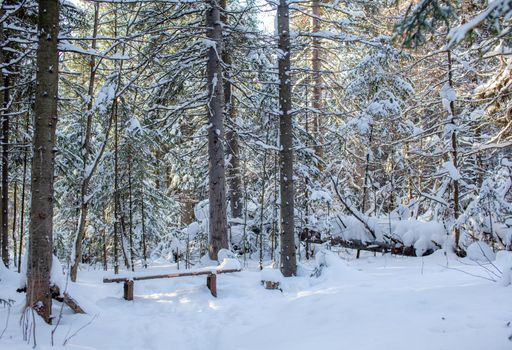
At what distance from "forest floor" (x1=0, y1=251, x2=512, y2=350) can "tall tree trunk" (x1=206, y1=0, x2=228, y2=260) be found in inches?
72.8

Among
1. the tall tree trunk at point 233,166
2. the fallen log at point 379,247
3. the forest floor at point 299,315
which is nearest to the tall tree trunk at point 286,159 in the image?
the forest floor at point 299,315

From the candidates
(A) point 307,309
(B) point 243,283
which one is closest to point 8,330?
(A) point 307,309

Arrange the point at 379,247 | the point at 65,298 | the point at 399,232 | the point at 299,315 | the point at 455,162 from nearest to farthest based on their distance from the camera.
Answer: the point at 65,298 → the point at 299,315 → the point at 455,162 → the point at 399,232 → the point at 379,247

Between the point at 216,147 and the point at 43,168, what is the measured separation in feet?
17.5

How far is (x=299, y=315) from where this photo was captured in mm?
6219

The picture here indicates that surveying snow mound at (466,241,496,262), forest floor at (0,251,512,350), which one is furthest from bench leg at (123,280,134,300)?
snow mound at (466,241,496,262)

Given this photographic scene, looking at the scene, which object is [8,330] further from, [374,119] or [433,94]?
[433,94]

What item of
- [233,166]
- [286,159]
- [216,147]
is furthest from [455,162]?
[233,166]

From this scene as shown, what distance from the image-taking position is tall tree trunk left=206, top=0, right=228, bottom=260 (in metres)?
10.4

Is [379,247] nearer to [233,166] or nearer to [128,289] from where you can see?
[233,166]

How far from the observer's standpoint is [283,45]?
30.6ft

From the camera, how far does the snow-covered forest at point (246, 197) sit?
5.25m

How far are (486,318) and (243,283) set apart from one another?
5.38 meters

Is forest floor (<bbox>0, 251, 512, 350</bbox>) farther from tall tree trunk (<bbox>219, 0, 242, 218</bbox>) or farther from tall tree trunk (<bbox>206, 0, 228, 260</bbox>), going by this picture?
tall tree trunk (<bbox>219, 0, 242, 218</bbox>)
